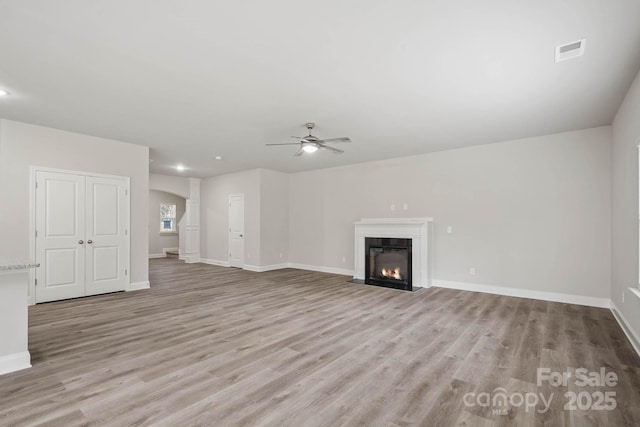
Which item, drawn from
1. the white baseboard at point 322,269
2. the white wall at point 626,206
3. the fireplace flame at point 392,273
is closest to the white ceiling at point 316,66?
the white wall at point 626,206

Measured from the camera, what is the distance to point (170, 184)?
943 cm

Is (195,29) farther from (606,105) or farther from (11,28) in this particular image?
(606,105)

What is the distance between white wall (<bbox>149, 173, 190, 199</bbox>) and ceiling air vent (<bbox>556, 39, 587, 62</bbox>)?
31.1ft

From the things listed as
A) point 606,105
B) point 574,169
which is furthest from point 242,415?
point 574,169

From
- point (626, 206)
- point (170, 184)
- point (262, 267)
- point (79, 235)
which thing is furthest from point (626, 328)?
point (170, 184)

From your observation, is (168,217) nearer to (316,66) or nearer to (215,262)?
(215,262)

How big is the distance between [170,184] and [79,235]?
4.46 metres

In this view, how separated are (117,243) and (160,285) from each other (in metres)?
1.25

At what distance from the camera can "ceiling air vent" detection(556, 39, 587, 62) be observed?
2527 millimetres

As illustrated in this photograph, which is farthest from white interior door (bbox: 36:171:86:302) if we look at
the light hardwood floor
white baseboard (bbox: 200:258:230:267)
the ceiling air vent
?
the ceiling air vent

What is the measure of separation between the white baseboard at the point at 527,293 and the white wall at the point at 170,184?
25.8ft

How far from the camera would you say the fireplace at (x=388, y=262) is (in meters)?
6.18

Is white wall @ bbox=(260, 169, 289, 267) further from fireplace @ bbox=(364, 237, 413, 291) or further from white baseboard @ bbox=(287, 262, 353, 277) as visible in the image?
fireplace @ bbox=(364, 237, 413, 291)

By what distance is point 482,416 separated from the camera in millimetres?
2029
